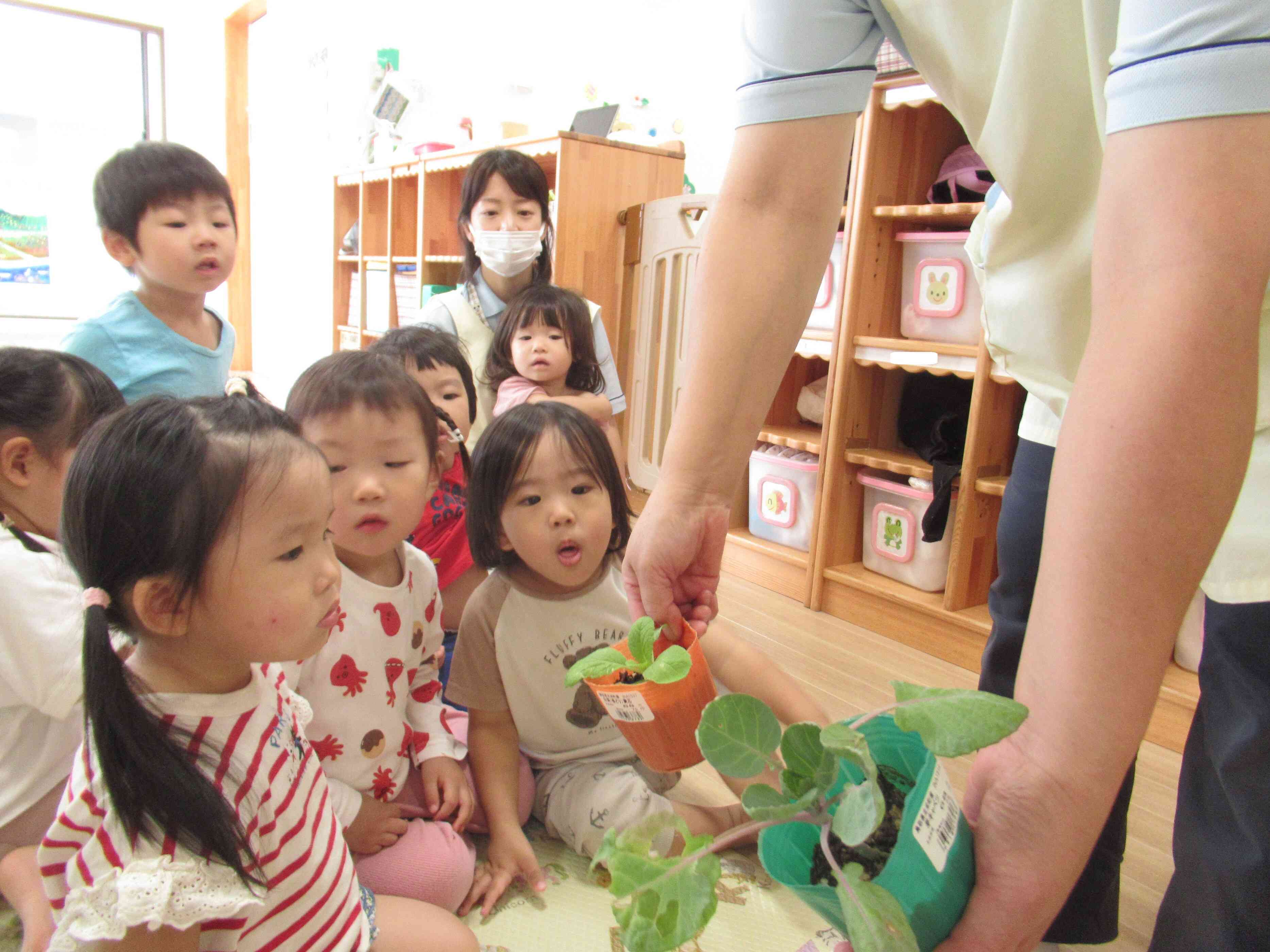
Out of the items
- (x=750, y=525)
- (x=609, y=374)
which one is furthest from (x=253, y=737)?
(x=750, y=525)

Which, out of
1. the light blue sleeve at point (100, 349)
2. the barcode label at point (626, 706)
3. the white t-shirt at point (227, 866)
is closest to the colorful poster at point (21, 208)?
the light blue sleeve at point (100, 349)

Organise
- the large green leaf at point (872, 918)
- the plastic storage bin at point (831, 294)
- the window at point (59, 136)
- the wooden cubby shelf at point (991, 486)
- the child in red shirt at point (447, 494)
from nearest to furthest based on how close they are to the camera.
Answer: the large green leaf at point (872, 918) → the child in red shirt at point (447, 494) → the wooden cubby shelf at point (991, 486) → the plastic storage bin at point (831, 294) → the window at point (59, 136)

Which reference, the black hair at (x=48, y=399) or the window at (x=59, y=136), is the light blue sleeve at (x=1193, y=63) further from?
the window at (x=59, y=136)

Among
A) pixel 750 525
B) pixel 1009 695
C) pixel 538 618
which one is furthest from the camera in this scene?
pixel 750 525

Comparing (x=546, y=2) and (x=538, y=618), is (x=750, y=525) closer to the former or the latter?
(x=538, y=618)

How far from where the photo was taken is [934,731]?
33 cm

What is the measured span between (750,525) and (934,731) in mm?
2180

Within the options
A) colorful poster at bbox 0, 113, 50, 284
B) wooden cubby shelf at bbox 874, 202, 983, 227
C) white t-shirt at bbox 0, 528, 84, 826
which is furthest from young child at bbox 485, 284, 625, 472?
colorful poster at bbox 0, 113, 50, 284

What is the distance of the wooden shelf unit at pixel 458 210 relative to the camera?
2711mm

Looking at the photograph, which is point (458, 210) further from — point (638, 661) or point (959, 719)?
point (959, 719)

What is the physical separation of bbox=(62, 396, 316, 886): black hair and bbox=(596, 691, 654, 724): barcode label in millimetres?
288

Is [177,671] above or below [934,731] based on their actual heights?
below

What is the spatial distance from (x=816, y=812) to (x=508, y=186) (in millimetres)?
2181

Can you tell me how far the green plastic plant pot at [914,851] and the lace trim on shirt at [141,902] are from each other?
43cm
